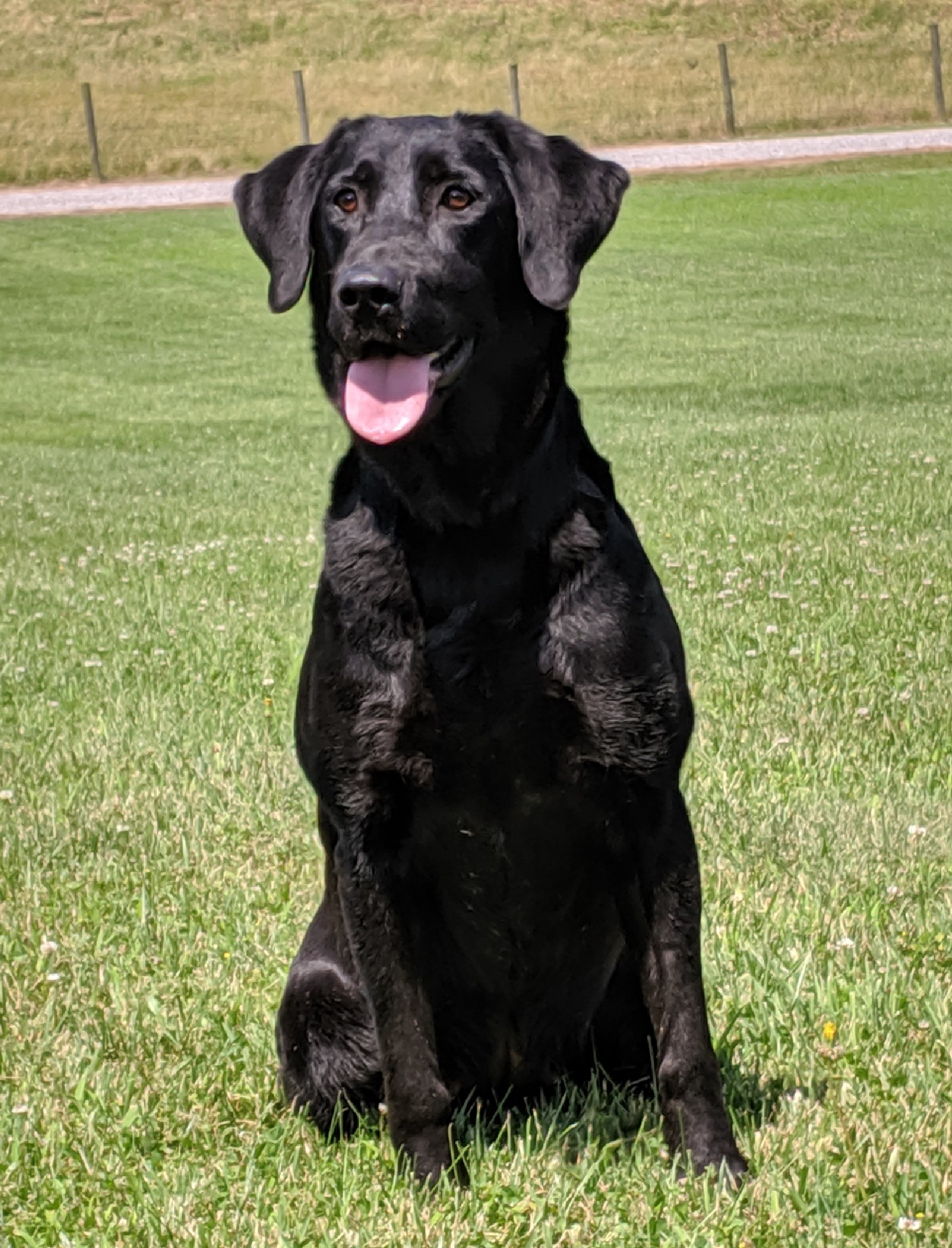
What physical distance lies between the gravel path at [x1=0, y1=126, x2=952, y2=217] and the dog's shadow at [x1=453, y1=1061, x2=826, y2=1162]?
2912 centimetres

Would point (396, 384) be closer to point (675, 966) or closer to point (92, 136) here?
point (675, 966)

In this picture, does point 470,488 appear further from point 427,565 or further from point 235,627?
point 235,627

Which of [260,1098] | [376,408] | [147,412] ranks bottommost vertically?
[147,412]

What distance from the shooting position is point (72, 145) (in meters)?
36.2

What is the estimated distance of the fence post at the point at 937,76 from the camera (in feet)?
116

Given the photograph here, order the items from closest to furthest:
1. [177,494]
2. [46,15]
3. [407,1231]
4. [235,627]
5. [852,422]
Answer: [407,1231] → [235,627] → [177,494] → [852,422] → [46,15]

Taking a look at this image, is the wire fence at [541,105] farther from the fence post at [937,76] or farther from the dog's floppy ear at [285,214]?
the dog's floppy ear at [285,214]

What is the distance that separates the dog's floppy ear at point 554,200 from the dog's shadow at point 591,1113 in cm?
156

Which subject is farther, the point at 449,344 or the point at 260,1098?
the point at 260,1098

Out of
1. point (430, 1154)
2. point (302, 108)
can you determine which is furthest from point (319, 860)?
point (302, 108)

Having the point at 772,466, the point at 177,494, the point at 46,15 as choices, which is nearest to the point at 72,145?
the point at 46,15

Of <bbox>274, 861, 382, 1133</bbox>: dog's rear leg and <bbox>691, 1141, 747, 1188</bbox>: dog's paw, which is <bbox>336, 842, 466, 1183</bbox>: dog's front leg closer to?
<bbox>274, 861, 382, 1133</bbox>: dog's rear leg

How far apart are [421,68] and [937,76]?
42.7 ft

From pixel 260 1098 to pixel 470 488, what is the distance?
1348 millimetres
